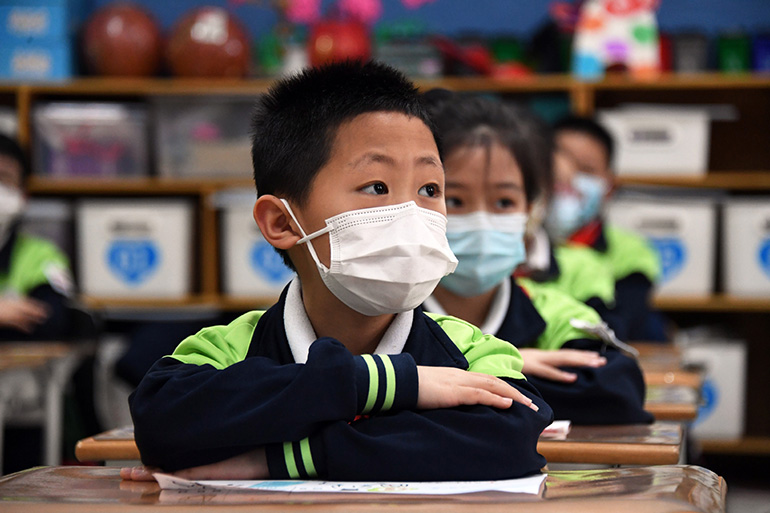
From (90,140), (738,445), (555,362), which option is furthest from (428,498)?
(90,140)

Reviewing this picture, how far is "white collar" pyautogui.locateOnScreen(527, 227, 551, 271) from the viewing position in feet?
7.32

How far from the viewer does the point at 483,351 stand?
1130 mm

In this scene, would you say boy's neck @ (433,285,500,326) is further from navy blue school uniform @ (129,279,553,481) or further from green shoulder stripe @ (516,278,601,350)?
navy blue school uniform @ (129,279,553,481)

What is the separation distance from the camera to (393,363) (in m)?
0.99

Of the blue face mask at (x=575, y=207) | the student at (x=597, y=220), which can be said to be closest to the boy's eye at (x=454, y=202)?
the student at (x=597, y=220)

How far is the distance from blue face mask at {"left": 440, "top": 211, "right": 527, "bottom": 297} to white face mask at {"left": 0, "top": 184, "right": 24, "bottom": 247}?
2487 millimetres

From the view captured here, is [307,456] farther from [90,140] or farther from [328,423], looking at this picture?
[90,140]

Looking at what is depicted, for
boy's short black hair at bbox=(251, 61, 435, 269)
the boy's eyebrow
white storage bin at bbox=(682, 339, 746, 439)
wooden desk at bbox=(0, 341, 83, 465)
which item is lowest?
white storage bin at bbox=(682, 339, 746, 439)

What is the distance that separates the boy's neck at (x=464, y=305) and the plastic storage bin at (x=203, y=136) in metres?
2.89

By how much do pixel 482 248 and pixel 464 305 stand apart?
0.42 ft

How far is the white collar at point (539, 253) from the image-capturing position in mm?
2232

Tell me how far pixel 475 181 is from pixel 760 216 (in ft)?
10.1

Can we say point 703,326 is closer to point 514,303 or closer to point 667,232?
point 667,232

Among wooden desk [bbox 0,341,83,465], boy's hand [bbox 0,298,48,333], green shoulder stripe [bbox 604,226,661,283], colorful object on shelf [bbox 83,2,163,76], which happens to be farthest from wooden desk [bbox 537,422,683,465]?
colorful object on shelf [bbox 83,2,163,76]
